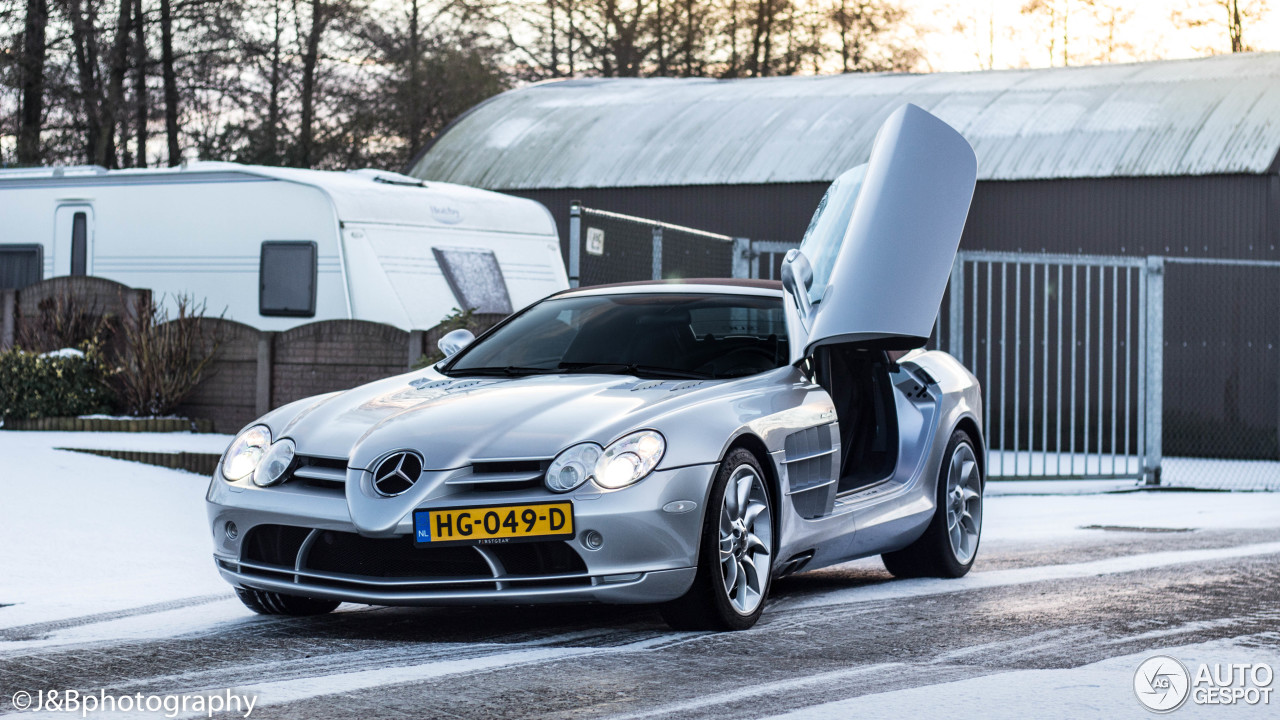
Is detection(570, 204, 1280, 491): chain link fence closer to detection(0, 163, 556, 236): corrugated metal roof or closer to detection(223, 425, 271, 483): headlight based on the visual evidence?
detection(0, 163, 556, 236): corrugated metal roof

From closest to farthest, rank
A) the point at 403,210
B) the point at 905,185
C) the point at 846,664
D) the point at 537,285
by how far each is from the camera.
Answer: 1. the point at 846,664
2. the point at 905,185
3. the point at 403,210
4. the point at 537,285

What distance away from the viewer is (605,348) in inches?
302

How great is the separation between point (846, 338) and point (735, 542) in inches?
55.7

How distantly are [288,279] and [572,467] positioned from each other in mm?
12163

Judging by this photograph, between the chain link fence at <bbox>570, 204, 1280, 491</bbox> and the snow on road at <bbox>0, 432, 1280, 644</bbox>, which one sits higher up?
the chain link fence at <bbox>570, 204, 1280, 491</bbox>

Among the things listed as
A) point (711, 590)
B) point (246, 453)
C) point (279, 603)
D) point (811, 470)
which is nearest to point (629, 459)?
point (711, 590)

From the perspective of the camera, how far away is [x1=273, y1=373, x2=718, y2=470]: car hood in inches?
249

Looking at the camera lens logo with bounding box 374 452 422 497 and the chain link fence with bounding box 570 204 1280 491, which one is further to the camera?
the chain link fence with bounding box 570 204 1280 491

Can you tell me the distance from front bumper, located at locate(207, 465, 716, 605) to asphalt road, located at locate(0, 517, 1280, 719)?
21 cm

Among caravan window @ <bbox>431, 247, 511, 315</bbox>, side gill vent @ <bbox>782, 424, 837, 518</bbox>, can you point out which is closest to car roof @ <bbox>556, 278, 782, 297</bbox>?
side gill vent @ <bbox>782, 424, 837, 518</bbox>

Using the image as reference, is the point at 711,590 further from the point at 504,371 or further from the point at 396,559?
the point at 504,371

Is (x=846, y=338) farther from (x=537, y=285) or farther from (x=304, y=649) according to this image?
(x=537, y=285)

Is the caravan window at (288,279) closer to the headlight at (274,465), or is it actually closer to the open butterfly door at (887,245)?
the open butterfly door at (887,245)

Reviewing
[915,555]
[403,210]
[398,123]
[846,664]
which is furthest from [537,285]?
[398,123]
